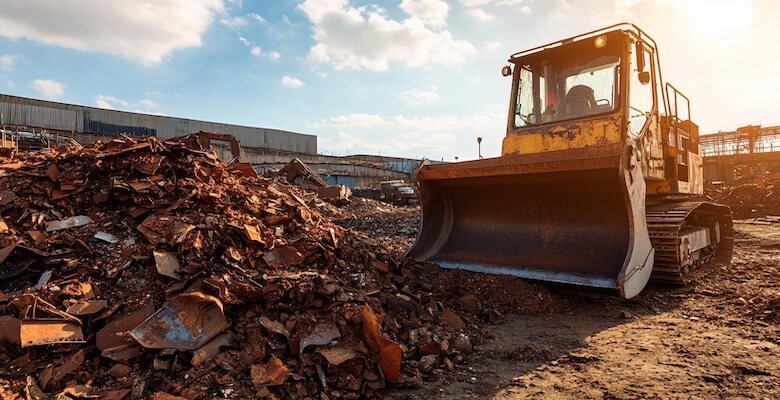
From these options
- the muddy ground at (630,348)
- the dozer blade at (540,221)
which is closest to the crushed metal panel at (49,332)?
the muddy ground at (630,348)

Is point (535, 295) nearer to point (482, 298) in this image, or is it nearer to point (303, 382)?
point (482, 298)

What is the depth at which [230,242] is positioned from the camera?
13.9 ft

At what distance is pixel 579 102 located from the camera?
17.3 ft

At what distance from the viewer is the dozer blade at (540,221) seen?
14.1ft

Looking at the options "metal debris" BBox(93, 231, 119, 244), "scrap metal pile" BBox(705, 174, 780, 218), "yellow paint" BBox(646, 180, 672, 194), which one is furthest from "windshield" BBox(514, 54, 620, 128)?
"scrap metal pile" BBox(705, 174, 780, 218)

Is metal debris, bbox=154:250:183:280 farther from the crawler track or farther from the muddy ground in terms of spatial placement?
the crawler track

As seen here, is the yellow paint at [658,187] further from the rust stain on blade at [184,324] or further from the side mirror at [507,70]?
the rust stain on blade at [184,324]

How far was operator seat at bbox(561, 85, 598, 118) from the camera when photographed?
5.19m

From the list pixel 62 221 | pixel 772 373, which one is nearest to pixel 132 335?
pixel 62 221

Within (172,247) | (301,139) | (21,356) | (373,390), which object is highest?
(301,139)

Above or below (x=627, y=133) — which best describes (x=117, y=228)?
below

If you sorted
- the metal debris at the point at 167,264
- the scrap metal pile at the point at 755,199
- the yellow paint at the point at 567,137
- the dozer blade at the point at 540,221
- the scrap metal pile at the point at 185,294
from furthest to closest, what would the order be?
1. the scrap metal pile at the point at 755,199
2. the yellow paint at the point at 567,137
3. the dozer blade at the point at 540,221
4. the metal debris at the point at 167,264
5. the scrap metal pile at the point at 185,294

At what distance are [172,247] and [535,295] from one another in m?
3.45

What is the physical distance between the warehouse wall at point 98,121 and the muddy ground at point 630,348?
105 ft
